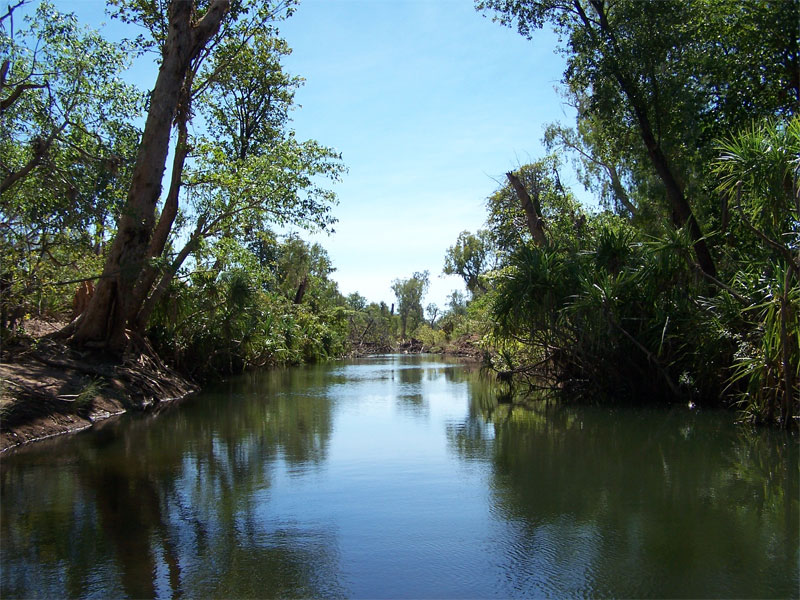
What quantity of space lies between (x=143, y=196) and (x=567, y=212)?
46.9 feet

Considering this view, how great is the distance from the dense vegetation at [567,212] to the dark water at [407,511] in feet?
7.78

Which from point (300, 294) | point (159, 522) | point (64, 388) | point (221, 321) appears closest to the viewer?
point (159, 522)

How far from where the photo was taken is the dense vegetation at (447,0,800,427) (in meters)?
12.7

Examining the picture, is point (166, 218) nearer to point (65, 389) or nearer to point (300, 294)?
point (65, 389)

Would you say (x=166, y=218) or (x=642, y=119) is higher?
(x=642, y=119)

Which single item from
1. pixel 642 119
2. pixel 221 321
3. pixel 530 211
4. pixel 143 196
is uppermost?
pixel 642 119

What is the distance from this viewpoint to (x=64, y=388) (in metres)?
12.4

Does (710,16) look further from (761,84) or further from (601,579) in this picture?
(601,579)

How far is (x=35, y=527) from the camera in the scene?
616 cm

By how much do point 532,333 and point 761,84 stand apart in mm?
8274

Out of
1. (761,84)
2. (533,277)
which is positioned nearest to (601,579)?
(533,277)

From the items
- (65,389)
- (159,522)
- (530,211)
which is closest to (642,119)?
(530,211)

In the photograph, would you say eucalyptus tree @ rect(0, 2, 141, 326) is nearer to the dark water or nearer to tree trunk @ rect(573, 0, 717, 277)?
the dark water

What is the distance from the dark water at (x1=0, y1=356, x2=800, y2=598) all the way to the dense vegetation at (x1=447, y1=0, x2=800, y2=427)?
1.99 metres
